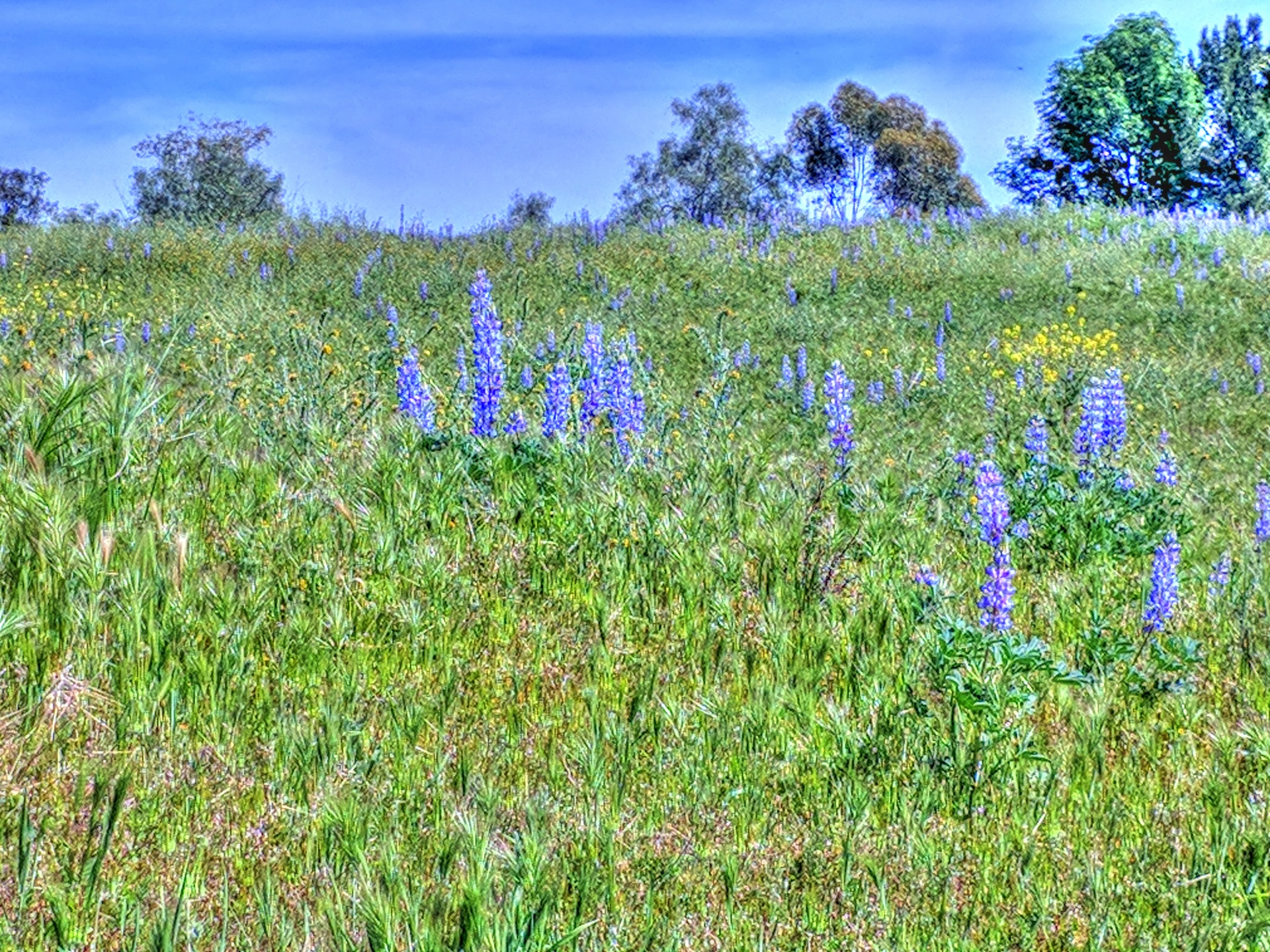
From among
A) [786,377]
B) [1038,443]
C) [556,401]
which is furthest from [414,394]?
[786,377]

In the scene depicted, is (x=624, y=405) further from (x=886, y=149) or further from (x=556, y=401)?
(x=886, y=149)

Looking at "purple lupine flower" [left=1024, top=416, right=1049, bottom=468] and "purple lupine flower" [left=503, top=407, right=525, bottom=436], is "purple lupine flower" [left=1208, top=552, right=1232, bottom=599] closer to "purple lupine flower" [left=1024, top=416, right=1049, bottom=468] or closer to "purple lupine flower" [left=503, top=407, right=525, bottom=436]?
"purple lupine flower" [left=1024, top=416, right=1049, bottom=468]

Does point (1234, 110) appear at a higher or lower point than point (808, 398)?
higher

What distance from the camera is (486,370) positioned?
230 inches

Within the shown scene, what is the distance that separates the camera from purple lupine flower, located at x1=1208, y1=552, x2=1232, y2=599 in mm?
4566

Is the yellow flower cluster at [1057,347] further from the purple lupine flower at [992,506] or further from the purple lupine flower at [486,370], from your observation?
the purple lupine flower at [992,506]

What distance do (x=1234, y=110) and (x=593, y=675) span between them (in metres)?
46.1

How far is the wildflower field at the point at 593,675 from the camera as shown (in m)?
2.38

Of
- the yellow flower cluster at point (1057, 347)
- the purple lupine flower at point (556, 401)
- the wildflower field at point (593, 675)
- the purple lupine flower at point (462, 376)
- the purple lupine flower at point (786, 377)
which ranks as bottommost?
the wildflower field at point (593, 675)

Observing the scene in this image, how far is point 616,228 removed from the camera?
19328 mm

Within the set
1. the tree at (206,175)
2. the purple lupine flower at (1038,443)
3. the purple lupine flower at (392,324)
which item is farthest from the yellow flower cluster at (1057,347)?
the tree at (206,175)

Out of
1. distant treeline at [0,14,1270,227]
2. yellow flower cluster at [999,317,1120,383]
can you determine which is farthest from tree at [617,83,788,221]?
yellow flower cluster at [999,317,1120,383]

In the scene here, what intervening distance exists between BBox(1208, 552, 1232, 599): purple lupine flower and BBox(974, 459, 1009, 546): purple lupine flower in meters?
0.85

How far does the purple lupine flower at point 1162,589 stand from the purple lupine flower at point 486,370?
2916 mm
